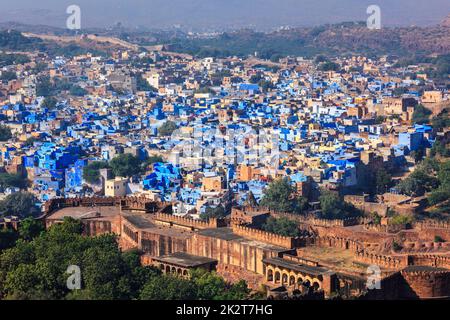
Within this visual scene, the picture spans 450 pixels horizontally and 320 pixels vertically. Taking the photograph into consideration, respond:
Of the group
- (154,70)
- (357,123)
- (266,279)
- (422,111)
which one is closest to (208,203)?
(266,279)

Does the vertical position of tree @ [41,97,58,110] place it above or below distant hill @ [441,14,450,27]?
below

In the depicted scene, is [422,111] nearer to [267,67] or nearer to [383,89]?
[383,89]

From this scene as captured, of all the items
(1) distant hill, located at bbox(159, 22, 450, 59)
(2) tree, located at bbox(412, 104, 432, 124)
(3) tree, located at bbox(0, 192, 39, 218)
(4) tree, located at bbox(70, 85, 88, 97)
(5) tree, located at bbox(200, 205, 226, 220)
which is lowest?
(3) tree, located at bbox(0, 192, 39, 218)

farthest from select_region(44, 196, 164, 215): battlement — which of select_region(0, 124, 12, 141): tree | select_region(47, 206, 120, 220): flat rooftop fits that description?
select_region(0, 124, 12, 141): tree

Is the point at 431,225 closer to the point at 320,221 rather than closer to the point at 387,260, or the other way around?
the point at 320,221

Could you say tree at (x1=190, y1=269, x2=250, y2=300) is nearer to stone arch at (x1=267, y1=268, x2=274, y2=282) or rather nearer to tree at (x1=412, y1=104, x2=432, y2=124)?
stone arch at (x1=267, y1=268, x2=274, y2=282)

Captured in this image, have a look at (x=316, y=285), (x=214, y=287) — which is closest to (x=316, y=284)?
(x=316, y=285)
